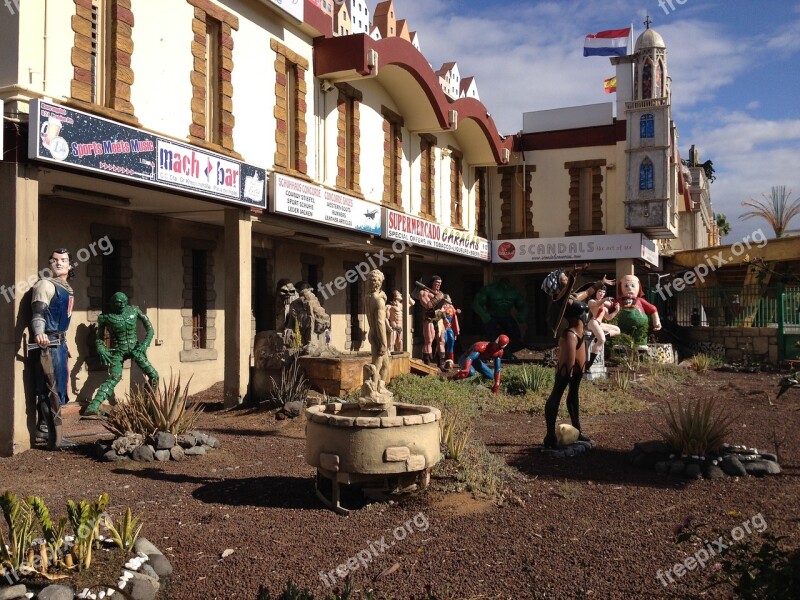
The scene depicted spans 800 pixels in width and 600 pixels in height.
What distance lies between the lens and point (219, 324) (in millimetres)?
13891

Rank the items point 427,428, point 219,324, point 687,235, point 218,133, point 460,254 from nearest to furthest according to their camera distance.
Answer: point 427,428
point 218,133
point 219,324
point 460,254
point 687,235

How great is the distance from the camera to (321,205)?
12953 mm

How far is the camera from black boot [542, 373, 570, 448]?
8.21 meters

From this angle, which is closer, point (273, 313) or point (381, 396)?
point (381, 396)

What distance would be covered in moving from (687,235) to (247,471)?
1194 inches

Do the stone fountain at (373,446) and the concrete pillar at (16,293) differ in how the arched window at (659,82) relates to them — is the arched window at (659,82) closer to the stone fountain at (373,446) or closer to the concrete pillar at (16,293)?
the stone fountain at (373,446)

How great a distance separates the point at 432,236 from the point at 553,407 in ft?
33.6

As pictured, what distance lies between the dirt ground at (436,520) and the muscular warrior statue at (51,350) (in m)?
0.38

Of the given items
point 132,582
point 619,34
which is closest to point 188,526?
point 132,582

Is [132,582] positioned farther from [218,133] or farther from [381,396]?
[218,133]

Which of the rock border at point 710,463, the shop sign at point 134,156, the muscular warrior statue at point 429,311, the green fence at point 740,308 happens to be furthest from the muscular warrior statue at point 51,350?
the green fence at point 740,308

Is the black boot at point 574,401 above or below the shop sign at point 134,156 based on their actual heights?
below

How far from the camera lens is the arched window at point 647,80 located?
20.0 metres

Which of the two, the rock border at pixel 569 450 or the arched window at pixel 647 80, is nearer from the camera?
the rock border at pixel 569 450
